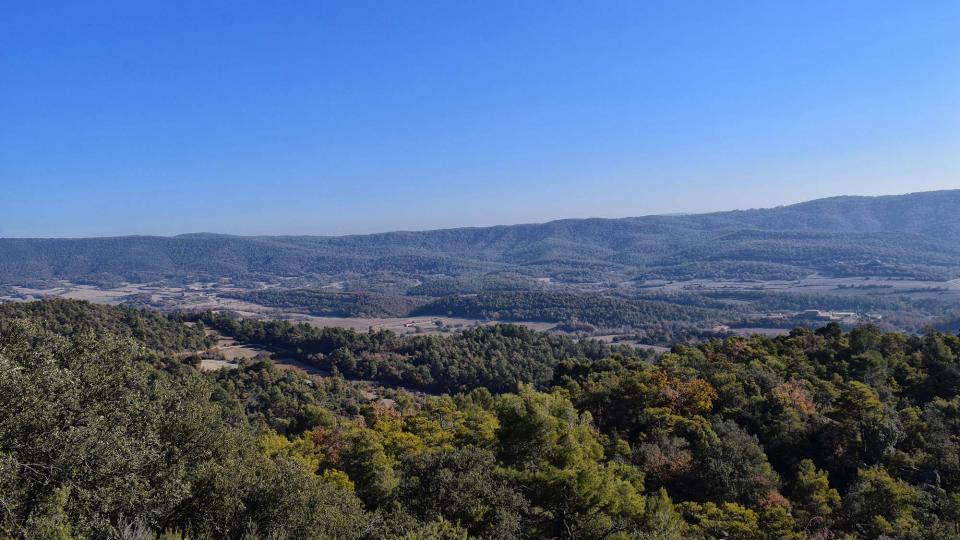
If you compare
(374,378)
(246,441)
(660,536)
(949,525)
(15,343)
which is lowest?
(374,378)

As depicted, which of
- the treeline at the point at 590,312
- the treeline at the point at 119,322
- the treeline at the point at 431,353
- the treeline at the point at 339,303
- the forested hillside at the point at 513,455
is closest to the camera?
the forested hillside at the point at 513,455

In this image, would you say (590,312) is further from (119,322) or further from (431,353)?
(119,322)

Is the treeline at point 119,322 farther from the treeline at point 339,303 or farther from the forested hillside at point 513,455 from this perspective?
the treeline at point 339,303

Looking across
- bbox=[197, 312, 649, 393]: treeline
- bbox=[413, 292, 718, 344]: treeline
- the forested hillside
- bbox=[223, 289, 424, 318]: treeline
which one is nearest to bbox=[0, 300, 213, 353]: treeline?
bbox=[197, 312, 649, 393]: treeline

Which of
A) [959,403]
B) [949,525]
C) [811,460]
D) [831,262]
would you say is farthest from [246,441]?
[831,262]

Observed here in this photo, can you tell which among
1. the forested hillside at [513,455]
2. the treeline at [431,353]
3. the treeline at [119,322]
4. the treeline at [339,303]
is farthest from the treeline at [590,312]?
the treeline at [119,322]

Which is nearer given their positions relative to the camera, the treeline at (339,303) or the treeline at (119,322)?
the treeline at (119,322)

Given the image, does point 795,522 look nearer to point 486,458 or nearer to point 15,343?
point 486,458
